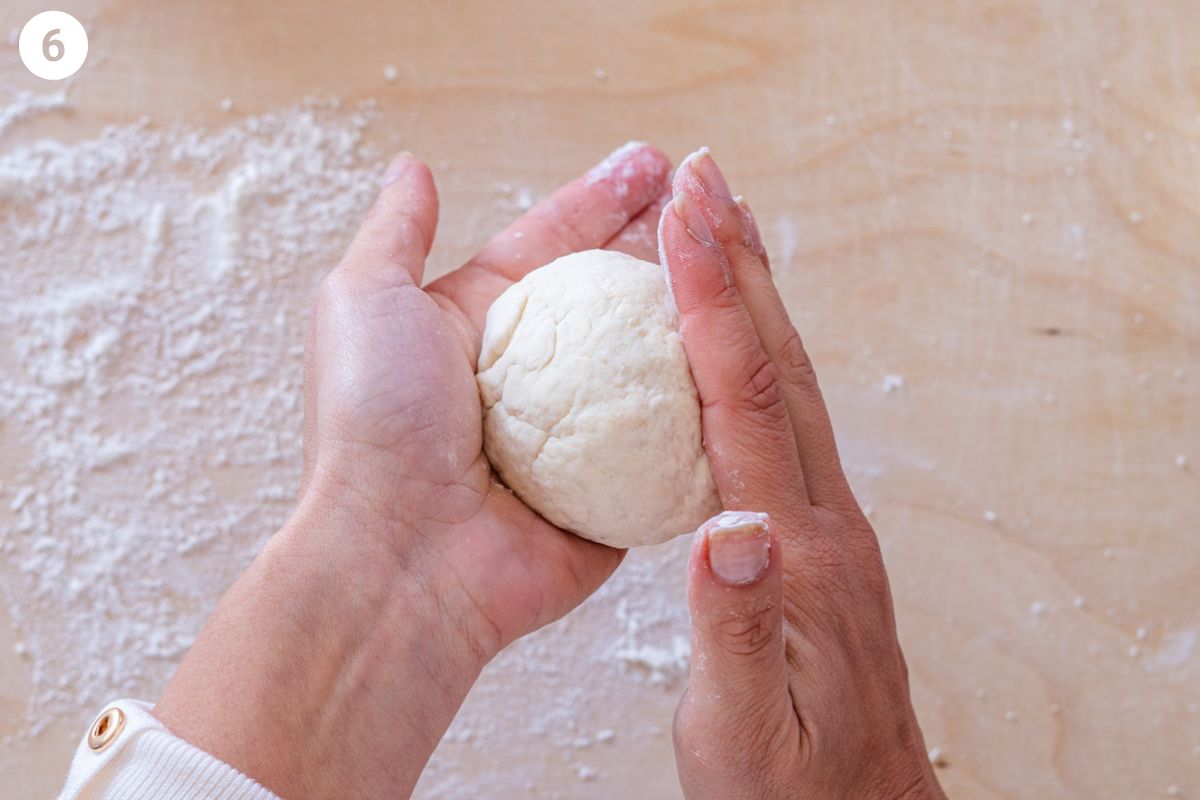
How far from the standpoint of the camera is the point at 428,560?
42.3 inches

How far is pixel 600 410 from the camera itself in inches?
41.7

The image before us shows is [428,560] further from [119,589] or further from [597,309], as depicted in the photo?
[119,589]

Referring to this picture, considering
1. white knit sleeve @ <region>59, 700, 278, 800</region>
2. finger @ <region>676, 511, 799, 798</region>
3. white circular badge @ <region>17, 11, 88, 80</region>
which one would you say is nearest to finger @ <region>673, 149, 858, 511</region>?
finger @ <region>676, 511, 799, 798</region>

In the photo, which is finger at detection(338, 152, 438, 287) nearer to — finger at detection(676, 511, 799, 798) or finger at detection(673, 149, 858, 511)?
finger at detection(673, 149, 858, 511)

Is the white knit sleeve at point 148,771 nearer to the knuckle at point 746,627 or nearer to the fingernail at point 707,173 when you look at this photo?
the knuckle at point 746,627

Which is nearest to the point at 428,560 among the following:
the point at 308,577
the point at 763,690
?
the point at 308,577

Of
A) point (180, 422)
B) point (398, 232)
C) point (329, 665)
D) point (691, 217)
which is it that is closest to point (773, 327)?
point (691, 217)

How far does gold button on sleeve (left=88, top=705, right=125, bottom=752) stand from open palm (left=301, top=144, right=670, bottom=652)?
0.28m

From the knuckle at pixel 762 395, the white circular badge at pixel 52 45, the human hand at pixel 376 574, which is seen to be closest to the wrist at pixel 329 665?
the human hand at pixel 376 574

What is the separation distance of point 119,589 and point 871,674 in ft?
3.48

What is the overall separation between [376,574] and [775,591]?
1.35 feet

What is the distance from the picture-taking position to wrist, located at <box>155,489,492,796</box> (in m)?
0.94

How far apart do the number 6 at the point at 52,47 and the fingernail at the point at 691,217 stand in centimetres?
104

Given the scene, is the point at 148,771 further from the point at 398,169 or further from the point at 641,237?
the point at 641,237
